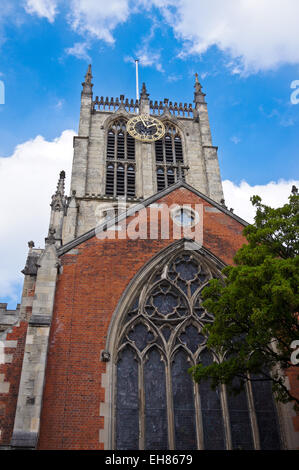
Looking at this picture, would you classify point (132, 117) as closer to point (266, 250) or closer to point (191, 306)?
point (191, 306)

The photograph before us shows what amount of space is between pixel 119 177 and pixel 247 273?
22679 mm

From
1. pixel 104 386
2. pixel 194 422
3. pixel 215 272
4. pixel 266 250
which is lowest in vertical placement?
pixel 194 422

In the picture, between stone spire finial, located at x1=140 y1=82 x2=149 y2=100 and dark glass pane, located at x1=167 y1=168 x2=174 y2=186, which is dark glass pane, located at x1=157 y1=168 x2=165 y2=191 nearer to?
dark glass pane, located at x1=167 y1=168 x2=174 y2=186

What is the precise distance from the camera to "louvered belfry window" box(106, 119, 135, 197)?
31241mm

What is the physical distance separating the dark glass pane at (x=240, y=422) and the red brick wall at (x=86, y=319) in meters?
3.66

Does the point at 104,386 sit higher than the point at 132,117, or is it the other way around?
the point at 132,117

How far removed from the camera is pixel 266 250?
36.7 feet

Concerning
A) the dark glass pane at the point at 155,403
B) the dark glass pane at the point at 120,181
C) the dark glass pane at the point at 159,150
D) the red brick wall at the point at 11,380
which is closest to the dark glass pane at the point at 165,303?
the dark glass pane at the point at 155,403

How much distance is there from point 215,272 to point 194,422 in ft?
16.0

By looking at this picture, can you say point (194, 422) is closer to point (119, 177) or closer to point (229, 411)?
point (229, 411)

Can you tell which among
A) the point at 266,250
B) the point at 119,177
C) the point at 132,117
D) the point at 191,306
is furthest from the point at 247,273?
the point at 132,117
